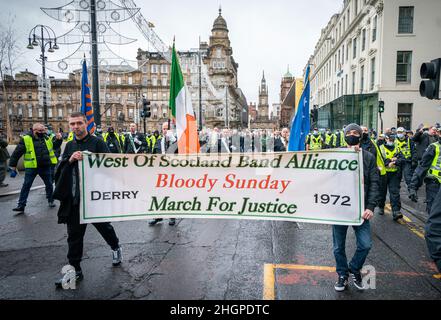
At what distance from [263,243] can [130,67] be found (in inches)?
352

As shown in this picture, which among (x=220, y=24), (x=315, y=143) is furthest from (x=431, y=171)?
(x=220, y=24)

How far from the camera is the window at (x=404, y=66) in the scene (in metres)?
24.9

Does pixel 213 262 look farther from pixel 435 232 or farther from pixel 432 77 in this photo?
pixel 432 77

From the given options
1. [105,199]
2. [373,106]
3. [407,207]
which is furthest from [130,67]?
[373,106]

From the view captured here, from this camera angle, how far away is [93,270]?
14.2 ft

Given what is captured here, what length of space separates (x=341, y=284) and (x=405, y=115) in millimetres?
26454

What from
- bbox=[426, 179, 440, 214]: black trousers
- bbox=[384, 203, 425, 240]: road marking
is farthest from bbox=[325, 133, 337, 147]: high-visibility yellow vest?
bbox=[426, 179, 440, 214]: black trousers

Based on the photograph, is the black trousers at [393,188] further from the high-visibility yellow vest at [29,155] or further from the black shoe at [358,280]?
the high-visibility yellow vest at [29,155]

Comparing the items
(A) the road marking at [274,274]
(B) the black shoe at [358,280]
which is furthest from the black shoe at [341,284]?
(A) the road marking at [274,274]

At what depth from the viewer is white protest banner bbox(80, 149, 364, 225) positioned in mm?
4055

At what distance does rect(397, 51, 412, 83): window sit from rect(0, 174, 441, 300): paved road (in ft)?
75.1

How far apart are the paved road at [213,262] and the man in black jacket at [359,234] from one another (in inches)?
7.4
